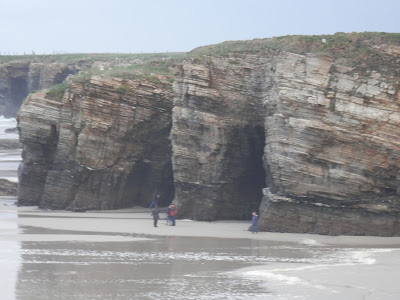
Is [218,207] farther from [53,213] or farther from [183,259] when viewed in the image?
[183,259]

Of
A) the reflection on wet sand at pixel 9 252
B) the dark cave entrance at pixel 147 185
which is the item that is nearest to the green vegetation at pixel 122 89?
the dark cave entrance at pixel 147 185

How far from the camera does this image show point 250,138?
37.6 meters

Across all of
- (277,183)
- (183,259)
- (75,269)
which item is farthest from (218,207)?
(75,269)

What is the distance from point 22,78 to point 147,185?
67.7m

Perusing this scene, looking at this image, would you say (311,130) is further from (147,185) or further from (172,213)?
(147,185)

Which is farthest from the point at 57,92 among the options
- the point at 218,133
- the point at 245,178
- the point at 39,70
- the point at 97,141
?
the point at 39,70

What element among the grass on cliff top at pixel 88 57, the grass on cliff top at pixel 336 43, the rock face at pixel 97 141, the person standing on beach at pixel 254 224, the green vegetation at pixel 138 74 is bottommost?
the person standing on beach at pixel 254 224

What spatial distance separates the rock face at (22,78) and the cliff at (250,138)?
54738 millimetres

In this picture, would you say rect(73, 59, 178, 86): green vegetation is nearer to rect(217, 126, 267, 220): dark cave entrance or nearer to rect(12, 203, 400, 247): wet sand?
rect(12, 203, 400, 247): wet sand

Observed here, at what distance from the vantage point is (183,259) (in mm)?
27250

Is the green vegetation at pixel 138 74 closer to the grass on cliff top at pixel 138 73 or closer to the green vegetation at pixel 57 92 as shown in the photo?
the grass on cliff top at pixel 138 73

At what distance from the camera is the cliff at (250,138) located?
32.0 metres

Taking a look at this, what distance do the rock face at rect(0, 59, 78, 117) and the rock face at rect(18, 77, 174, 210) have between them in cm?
5422

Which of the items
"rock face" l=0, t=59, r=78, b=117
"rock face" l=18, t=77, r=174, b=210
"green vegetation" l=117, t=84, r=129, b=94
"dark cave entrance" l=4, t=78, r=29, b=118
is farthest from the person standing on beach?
"dark cave entrance" l=4, t=78, r=29, b=118
